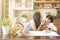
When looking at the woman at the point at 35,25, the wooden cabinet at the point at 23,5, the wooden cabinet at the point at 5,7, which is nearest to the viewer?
the woman at the point at 35,25

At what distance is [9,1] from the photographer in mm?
6051

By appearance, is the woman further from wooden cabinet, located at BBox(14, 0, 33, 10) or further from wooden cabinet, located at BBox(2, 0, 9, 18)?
wooden cabinet, located at BBox(2, 0, 9, 18)

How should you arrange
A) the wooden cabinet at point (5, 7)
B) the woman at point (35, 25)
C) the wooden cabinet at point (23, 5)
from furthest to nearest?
1. the wooden cabinet at point (5, 7)
2. the wooden cabinet at point (23, 5)
3. the woman at point (35, 25)

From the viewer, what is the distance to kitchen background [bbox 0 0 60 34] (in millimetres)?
5977

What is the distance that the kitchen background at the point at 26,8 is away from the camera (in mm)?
5977

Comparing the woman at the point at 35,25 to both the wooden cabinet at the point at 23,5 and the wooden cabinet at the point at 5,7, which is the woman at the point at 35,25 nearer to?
the wooden cabinet at the point at 23,5

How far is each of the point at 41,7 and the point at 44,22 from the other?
11.0ft

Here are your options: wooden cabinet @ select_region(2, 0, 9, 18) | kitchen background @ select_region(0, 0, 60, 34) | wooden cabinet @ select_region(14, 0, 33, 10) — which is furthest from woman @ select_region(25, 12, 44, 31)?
wooden cabinet @ select_region(2, 0, 9, 18)

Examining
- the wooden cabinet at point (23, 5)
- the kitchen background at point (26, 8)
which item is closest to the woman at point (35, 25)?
the kitchen background at point (26, 8)

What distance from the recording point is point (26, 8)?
19.7 ft

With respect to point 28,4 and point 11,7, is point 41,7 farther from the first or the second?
point 11,7

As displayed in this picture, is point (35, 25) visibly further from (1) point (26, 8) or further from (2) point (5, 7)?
(2) point (5, 7)

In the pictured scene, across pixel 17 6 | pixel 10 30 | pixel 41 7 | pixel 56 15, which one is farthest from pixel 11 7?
pixel 10 30

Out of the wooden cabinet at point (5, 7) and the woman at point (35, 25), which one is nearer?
the woman at point (35, 25)
